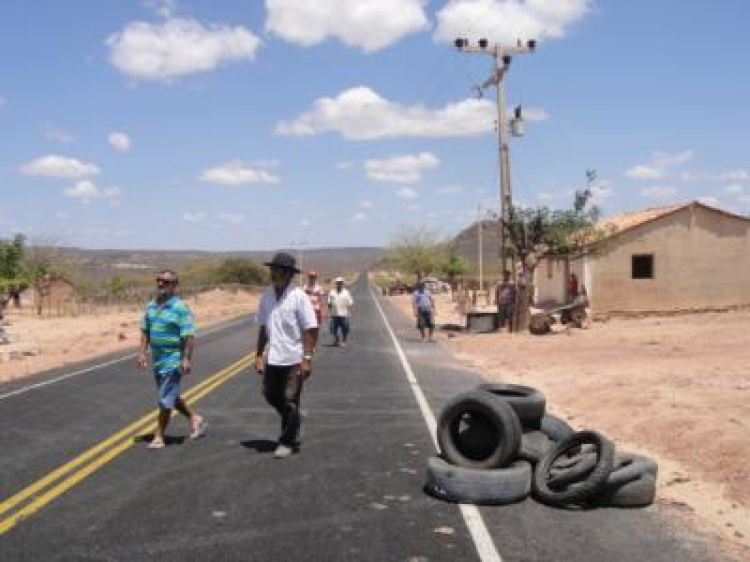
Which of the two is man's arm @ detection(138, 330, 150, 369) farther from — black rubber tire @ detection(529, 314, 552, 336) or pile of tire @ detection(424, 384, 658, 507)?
black rubber tire @ detection(529, 314, 552, 336)

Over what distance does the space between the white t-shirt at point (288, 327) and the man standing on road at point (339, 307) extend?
12315mm

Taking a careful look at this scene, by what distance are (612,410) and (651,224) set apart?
20459 millimetres

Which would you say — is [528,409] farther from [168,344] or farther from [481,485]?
[168,344]

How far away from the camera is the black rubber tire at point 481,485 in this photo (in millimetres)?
7055

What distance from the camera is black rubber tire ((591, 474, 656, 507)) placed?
23.2ft

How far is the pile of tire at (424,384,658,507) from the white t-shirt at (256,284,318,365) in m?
1.67

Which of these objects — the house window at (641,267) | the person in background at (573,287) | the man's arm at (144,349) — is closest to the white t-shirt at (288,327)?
the man's arm at (144,349)

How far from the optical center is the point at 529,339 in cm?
2512

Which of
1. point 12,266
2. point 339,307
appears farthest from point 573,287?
point 12,266

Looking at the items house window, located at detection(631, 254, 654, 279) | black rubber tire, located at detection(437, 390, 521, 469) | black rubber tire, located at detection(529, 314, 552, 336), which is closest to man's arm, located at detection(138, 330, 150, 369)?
black rubber tire, located at detection(437, 390, 521, 469)

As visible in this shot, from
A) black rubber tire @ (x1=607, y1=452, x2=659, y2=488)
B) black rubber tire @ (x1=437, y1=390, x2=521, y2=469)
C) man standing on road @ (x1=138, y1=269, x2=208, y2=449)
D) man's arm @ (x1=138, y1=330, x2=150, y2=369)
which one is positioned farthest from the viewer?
man's arm @ (x1=138, y1=330, x2=150, y2=369)

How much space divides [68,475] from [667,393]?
817cm

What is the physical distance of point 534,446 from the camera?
25.8 feet

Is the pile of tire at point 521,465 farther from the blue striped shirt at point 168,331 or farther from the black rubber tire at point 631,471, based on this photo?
the blue striped shirt at point 168,331
